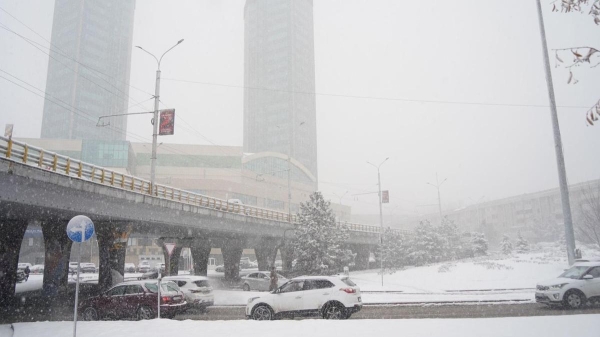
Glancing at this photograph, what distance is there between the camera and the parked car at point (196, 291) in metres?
18.8

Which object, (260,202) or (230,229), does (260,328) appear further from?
(260,202)

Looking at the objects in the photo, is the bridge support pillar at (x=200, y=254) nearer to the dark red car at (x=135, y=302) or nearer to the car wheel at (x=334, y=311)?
the dark red car at (x=135, y=302)

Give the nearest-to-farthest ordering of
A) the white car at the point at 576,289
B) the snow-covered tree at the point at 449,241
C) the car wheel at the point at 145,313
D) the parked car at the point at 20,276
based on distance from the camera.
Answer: the white car at the point at 576,289, the car wheel at the point at 145,313, the parked car at the point at 20,276, the snow-covered tree at the point at 449,241

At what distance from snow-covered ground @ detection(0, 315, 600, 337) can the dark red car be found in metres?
2.53

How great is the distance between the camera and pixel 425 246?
5600 cm

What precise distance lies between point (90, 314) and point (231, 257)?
103 feet

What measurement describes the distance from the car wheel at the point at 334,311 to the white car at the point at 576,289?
7.18 metres

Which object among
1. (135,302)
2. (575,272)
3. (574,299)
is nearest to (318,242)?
(135,302)

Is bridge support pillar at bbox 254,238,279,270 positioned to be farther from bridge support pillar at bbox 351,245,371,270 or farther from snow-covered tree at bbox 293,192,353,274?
bridge support pillar at bbox 351,245,371,270

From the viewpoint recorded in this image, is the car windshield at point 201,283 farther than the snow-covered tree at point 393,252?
No

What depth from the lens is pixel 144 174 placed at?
10438cm

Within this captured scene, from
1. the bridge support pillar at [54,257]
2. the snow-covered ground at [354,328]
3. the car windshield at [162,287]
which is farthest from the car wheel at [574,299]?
the bridge support pillar at [54,257]

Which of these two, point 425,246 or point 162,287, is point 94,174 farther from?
point 425,246

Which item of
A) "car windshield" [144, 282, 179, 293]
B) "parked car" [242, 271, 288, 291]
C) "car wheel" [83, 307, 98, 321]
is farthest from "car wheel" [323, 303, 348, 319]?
"parked car" [242, 271, 288, 291]
